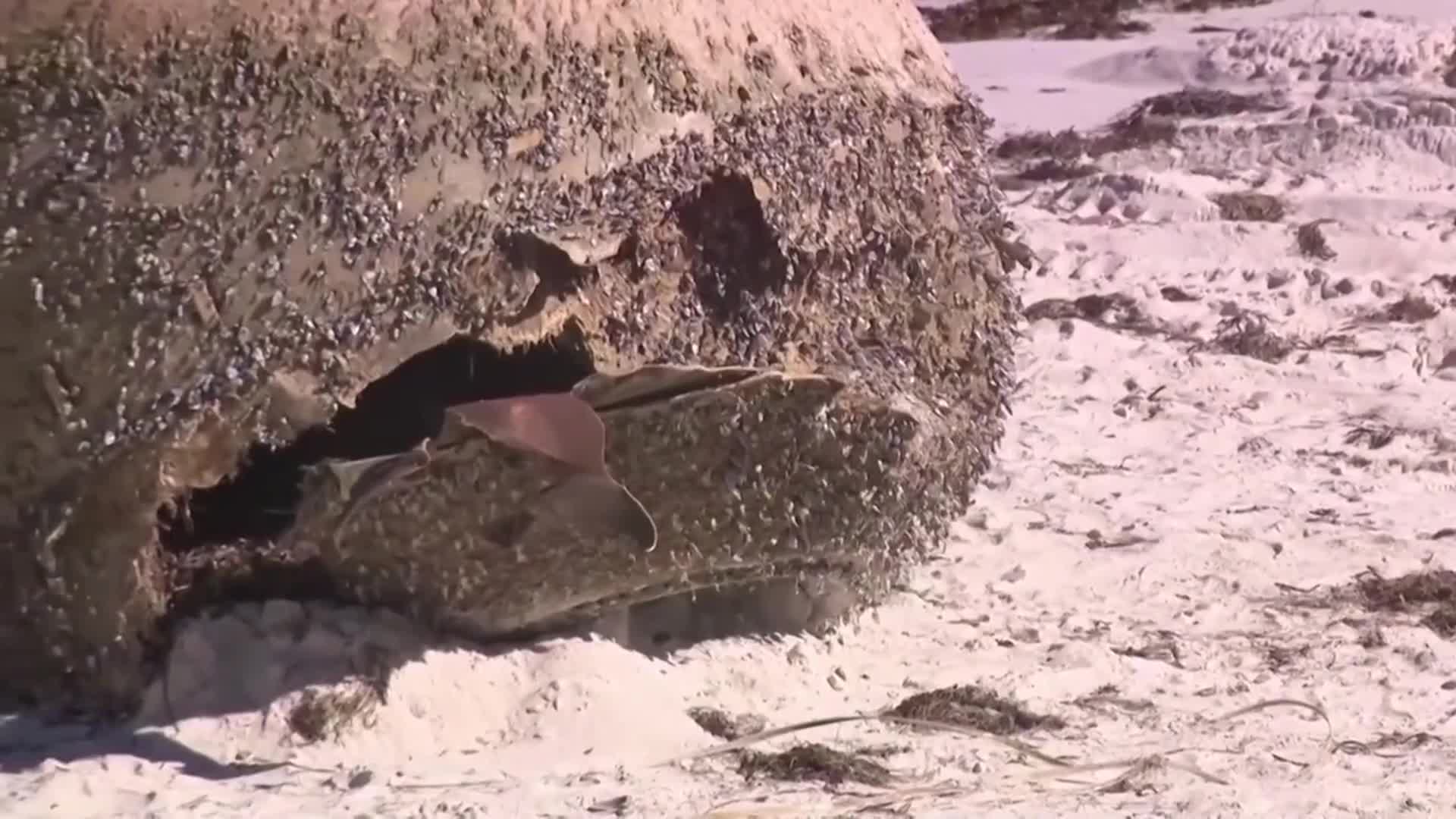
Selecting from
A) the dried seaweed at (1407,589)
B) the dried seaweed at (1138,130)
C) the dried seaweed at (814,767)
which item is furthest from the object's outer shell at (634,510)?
the dried seaweed at (1138,130)

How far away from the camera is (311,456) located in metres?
3.31

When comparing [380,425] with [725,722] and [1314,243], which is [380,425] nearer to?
[725,722]

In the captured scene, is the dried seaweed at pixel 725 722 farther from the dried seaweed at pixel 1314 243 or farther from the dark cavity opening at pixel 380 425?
the dried seaweed at pixel 1314 243

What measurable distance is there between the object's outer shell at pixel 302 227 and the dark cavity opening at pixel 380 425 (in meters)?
0.14

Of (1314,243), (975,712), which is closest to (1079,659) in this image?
(975,712)

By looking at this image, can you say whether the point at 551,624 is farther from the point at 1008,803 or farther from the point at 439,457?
the point at 1008,803

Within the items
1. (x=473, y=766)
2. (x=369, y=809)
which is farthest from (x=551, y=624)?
(x=369, y=809)

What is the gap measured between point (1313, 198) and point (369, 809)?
554cm

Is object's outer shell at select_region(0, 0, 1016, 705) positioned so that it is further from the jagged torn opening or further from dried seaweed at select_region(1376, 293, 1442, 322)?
dried seaweed at select_region(1376, 293, 1442, 322)

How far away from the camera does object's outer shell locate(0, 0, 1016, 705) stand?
3.01 meters

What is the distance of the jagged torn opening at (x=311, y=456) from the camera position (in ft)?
10.5

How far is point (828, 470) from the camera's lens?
11.4ft

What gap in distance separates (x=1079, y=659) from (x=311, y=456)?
1473 millimetres

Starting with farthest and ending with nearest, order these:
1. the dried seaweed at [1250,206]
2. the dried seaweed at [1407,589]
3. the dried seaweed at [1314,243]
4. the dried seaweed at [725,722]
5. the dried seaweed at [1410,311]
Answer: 1. the dried seaweed at [1250,206]
2. the dried seaweed at [1314,243]
3. the dried seaweed at [1410,311]
4. the dried seaweed at [1407,589]
5. the dried seaweed at [725,722]
